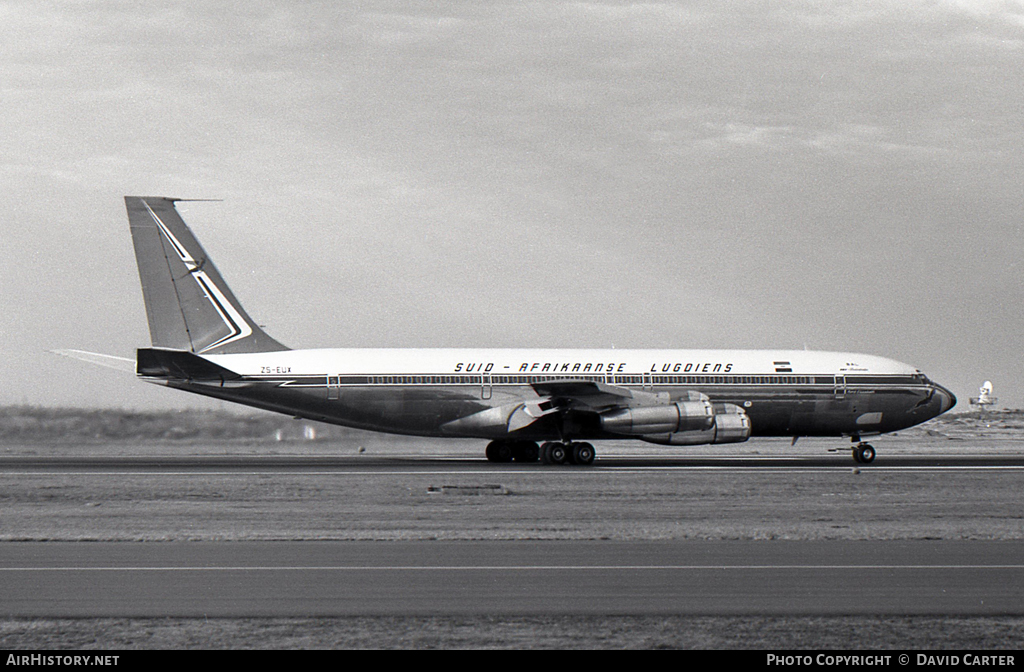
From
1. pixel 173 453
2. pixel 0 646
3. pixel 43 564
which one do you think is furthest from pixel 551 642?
pixel 173 453

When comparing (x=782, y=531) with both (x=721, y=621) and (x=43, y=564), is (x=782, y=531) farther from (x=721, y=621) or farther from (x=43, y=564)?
(x=43, y=564)

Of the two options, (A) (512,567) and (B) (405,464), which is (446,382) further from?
(A) (512,567)

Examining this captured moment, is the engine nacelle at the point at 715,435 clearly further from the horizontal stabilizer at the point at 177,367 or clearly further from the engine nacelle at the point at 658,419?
the horizontal stabilizer at the point at 177,367

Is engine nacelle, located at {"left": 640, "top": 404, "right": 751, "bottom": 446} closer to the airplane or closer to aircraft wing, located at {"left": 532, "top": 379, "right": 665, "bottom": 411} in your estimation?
the airplane

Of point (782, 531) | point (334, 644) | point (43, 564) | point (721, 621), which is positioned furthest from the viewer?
point (782, 531)

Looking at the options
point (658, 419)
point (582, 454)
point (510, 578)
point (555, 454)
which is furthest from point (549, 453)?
point (510, 578)

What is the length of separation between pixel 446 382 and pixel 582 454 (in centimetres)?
500

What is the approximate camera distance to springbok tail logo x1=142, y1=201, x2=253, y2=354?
35.2 meters

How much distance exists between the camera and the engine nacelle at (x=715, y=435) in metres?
34.7

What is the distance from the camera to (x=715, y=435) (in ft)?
114

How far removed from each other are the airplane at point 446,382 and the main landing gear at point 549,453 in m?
0.03

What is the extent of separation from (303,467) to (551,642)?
24099mm

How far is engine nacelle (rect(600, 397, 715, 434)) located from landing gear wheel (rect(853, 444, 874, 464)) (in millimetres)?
5349

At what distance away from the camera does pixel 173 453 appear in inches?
1556
